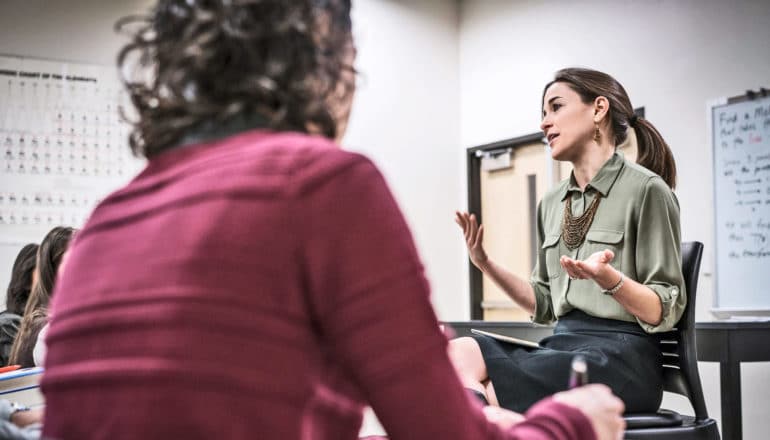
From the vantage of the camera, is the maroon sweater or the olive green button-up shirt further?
the olive green button-up shirt

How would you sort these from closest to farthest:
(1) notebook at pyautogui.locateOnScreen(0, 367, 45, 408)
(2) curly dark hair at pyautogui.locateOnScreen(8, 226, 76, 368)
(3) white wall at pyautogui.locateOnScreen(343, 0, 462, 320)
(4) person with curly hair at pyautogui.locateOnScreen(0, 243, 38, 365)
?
1. (1) notebook at pyautogui.locateOnScreen(0, 367, 45, 408)
2. (2) curly dark hair at pyautogui.locateOnScreen(8, 226, 76, 368)
3. (4) person with curly hair at pyautogui.locateOnScreen(0, 243, 38, 365)
4. (3) white wall at pyautogui.locateOnScreen(343, 0, 462, 320)

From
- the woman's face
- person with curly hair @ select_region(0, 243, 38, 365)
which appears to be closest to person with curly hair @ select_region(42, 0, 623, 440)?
the woman's face

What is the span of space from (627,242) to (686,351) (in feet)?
0.92

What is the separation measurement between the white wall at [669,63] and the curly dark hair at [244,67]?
325 cm

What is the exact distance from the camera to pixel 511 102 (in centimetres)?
487

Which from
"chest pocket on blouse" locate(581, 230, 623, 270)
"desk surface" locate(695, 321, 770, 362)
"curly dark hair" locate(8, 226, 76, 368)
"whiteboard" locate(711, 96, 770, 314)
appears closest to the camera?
"chest pocket on blouse" locate(581, 230, 623, 270)

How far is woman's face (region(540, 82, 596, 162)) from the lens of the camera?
6.73 feet

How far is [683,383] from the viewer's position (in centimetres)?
172

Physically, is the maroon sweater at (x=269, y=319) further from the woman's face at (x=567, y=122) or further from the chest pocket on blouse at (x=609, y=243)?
the woman's face at (x=567, y=122)

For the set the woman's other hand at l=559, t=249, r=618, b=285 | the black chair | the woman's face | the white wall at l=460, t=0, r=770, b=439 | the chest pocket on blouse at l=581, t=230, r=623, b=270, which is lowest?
the black chair

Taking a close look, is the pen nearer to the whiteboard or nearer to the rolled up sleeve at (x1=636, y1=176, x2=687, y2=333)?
the rolled up sleeve at (x1=636, y1=176, x2=687, y2=333)

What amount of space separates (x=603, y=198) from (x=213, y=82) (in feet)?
4.94

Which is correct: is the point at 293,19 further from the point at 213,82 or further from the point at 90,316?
the point at 90,316

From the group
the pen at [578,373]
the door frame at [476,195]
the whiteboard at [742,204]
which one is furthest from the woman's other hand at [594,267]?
the door frame at [476,195]
